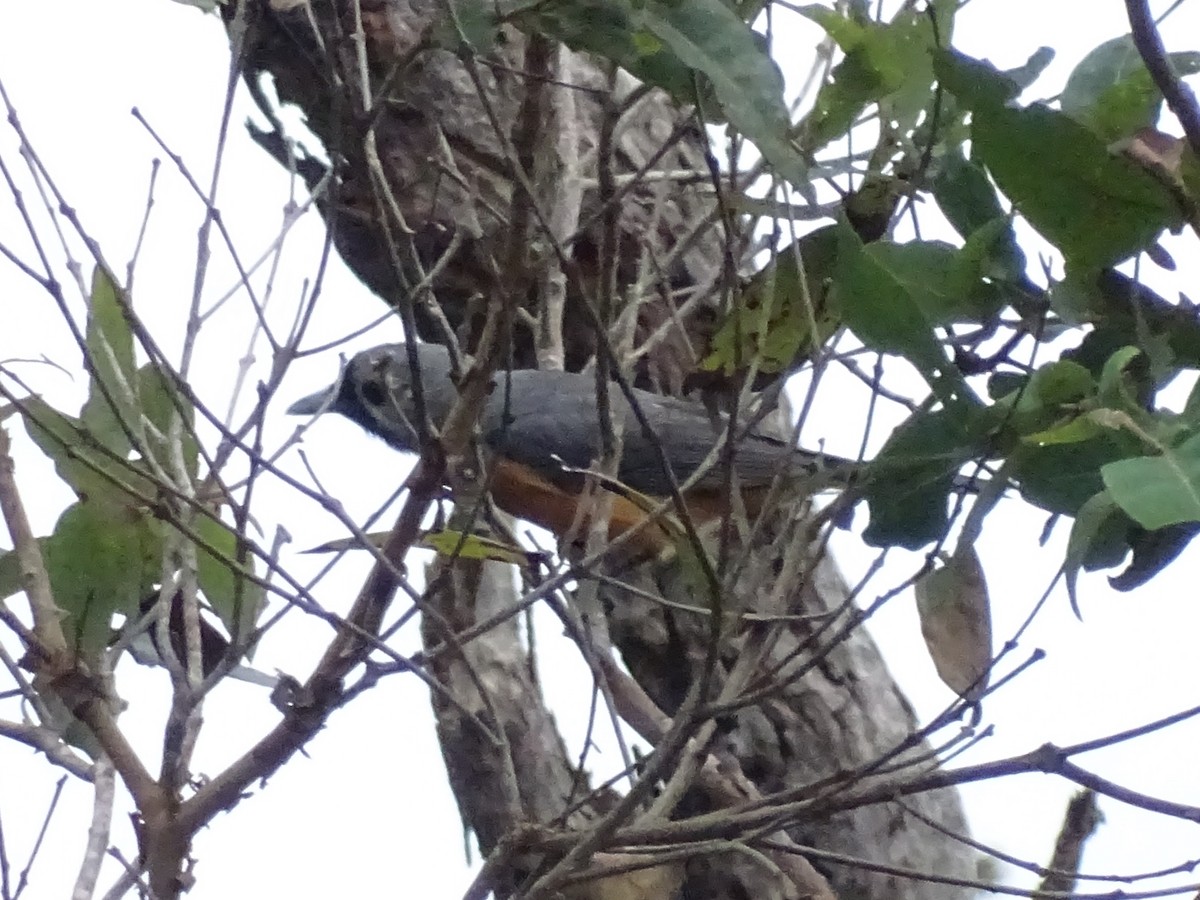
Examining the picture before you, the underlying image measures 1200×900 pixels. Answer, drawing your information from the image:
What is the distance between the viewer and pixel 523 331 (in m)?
3.10

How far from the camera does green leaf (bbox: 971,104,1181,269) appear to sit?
1116 mm

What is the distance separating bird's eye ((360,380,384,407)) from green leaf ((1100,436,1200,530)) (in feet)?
7.40

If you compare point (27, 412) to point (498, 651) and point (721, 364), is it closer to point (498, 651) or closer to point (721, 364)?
point (721, 364)

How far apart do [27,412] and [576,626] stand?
73 centimetres

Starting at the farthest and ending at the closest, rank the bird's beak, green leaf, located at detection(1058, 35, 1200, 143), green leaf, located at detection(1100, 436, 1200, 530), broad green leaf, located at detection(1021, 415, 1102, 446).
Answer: the bird's beak < green leaf, located at detection(1058, 35, 1200, 143) < broad green leaf, located at detection(1021, 415, 1102, 446) < green leaf, located at detection(1100, 436, 1200, 530)

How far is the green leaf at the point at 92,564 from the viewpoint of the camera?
64.3 inches

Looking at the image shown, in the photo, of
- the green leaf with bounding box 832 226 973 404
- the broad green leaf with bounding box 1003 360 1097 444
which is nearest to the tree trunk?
the green leaf with bounding box 832 226 973 404

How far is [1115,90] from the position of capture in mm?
1145

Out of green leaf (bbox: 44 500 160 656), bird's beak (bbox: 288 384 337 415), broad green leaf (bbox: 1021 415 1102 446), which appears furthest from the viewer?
bird's beak (bbox: 288 384 337 415)

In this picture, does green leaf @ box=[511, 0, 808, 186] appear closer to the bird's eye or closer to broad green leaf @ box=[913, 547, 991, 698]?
broad green leaf @ box=[913, 547, 991, 698]

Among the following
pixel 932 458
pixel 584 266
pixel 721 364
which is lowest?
pixel 932 458

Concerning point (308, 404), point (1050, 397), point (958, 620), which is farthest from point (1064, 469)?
point (308, 404)

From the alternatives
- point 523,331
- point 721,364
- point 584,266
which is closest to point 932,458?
point 721,364

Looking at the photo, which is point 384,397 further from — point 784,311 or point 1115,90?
point 1115,90
